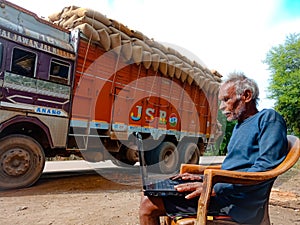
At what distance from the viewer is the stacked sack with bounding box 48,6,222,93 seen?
527 cm

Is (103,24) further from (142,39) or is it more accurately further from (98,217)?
(98,217)

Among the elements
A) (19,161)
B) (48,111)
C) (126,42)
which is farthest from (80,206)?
(126,42)

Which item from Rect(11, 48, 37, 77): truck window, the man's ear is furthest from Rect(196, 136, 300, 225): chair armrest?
Rect(11, 48, 37, 77): truck window

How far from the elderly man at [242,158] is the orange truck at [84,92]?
133 inches

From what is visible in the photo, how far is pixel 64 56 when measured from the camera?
492 cm

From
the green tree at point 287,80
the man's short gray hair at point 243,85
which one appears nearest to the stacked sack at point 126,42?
the man's short gray hair at point 243,85

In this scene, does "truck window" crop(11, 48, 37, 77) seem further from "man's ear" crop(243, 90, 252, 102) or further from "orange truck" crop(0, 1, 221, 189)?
"man's ear" crop(243, 90, 252, 102)

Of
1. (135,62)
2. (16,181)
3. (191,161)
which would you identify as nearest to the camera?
(16,181)

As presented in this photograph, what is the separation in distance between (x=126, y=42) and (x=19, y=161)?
11.1 feet

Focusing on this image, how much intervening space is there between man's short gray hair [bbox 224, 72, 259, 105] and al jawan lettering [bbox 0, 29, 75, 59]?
12.7 feet

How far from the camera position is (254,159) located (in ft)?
5.32

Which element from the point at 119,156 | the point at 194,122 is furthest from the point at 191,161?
the point at 119,156

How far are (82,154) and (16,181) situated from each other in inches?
59.0

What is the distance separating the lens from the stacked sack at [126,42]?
5.27 metres
